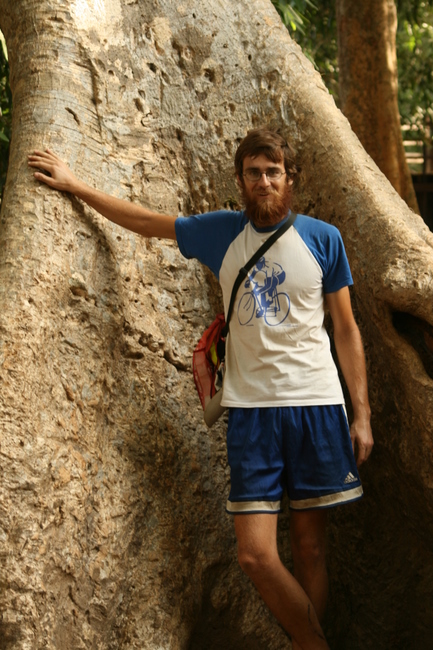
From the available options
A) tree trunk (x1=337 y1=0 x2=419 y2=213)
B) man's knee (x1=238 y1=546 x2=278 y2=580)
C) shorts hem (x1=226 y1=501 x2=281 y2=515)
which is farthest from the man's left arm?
tree trunk (x1=337 y1=0 x2=419 y2=213)

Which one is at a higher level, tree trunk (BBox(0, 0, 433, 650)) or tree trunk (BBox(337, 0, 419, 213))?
tree trunk (BBox(337, 0, 419, 213))

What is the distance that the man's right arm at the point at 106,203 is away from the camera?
3174mm

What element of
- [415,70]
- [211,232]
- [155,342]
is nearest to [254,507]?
[155,342]

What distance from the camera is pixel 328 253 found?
301cm

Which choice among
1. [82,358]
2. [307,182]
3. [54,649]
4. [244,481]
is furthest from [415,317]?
[54,649]

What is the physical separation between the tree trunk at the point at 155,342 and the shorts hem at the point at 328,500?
1.75 ft

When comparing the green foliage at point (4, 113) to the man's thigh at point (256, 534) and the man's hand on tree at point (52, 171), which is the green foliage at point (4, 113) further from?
the man's thigh at point (256, 534)

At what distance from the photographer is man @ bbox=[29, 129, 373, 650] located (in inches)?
114

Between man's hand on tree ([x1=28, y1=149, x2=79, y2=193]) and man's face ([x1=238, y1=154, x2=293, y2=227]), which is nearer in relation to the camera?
man's face ([x1=238, y1=154, x2=293, y2=227])

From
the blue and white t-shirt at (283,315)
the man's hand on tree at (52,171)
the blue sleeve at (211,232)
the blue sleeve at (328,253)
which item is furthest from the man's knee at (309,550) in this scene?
the man's hand on tree at (52,171)

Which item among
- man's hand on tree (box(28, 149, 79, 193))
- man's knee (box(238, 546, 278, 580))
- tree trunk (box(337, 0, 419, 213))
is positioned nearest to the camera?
man's knee (box(238, 546, 278, 580))

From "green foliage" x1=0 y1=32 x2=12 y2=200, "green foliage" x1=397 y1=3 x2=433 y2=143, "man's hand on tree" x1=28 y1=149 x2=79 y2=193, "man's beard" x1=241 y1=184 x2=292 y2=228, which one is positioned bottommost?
"man's beard" x1=241 y1=184 x2=292 y2=228

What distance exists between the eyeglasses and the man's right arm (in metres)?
0.37

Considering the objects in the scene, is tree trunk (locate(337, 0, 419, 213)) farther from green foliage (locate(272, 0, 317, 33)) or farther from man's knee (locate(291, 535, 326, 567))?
man's knee (locate(291, 535, 326, 567))
